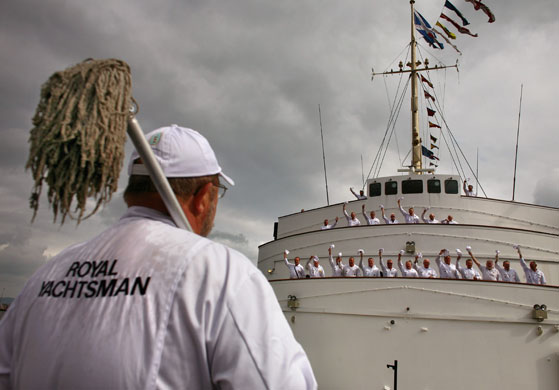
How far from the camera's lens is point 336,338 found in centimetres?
938

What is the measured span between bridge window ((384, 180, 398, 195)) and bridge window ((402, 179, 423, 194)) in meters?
0.32

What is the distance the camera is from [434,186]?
52.6 ft

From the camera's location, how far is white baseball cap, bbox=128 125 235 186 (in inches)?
51.7

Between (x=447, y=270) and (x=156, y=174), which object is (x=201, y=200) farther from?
(x=447, y=270)

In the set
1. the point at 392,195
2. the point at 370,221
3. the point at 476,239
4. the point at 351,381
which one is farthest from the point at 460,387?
the point at 392,195

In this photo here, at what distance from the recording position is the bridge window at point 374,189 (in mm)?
16703

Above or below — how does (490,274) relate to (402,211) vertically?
below

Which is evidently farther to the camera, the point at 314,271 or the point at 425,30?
the point at 425,30

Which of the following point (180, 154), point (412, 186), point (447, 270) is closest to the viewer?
point (180, 154)

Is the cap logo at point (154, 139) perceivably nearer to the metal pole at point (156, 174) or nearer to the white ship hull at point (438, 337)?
the metal pole at point (156, 174)

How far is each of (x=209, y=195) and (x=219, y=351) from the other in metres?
0.55

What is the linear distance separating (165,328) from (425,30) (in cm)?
2281

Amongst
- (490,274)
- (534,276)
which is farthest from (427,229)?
(534,276)

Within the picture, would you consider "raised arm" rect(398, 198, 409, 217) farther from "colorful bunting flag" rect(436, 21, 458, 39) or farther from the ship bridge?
"colorful bunting flag" rect(436, 21, 458, 39)
